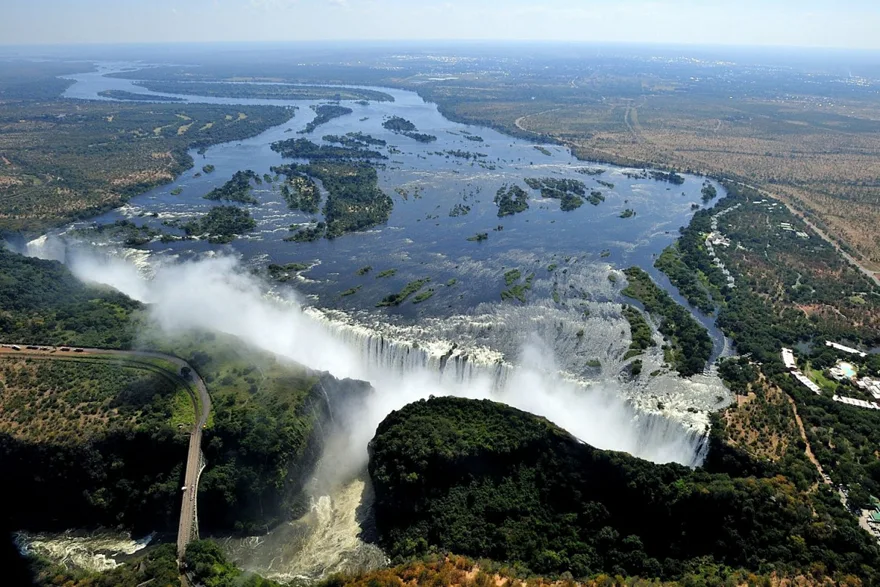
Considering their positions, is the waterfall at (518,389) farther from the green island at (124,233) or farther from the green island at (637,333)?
the green island at (124,233)

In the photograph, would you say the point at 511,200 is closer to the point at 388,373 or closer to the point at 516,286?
the point at 516,286

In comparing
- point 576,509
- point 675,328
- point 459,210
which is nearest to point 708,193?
point 459,210

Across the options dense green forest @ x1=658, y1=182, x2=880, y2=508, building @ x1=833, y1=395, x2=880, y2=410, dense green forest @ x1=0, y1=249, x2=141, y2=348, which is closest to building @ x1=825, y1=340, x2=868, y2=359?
dense green forest @ x1=658, y1=182, x2=880, y2=508

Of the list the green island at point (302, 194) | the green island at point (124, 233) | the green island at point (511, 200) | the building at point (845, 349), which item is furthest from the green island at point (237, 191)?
the building at point (845, 349)

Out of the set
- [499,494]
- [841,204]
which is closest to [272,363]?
[499,494]

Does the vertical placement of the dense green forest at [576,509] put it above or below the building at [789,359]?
below

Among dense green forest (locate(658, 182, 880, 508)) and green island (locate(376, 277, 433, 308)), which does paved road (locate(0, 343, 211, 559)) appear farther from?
dense green forest (locate(658, 182, 880, 508))

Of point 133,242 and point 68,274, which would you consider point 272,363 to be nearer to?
point 68,274
